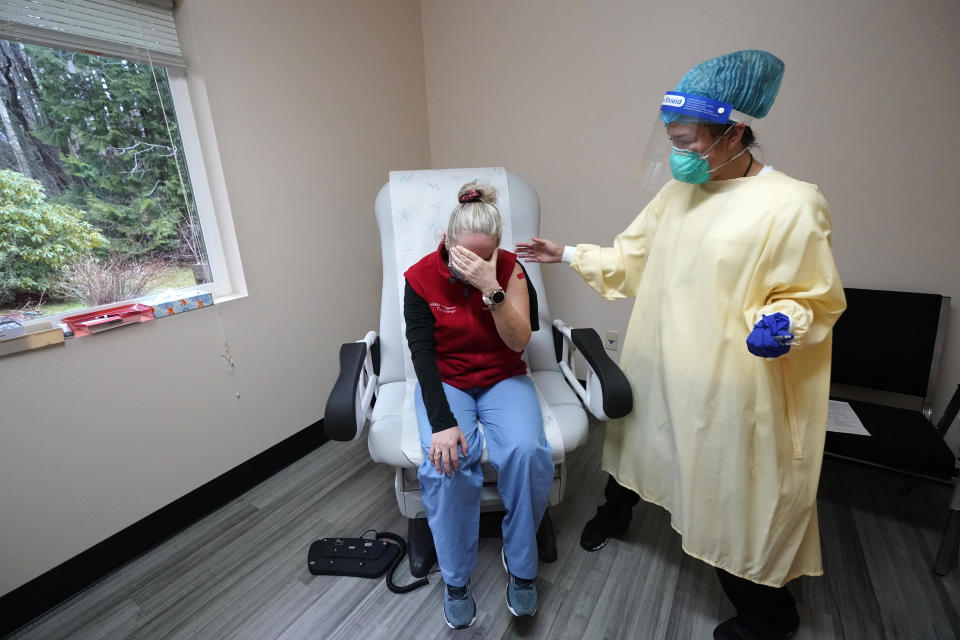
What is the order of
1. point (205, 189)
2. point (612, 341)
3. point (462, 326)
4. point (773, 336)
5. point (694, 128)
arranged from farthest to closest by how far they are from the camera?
point (612, 341) < point (205, 189) < point (462, 326) < point (694, 128) < point (773, 336)

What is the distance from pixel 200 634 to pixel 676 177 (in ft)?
5.68

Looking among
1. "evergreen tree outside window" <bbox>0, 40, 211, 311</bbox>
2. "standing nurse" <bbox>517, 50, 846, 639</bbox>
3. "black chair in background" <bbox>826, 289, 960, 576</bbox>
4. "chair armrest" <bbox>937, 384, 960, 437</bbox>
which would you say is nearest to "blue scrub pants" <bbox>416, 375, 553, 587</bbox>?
"standing nurse" <bbox>517, 50, 846, 639</bbox>

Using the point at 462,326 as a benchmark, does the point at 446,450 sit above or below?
below

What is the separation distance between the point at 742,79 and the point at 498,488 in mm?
1111

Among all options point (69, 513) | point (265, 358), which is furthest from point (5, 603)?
point (265, 358)

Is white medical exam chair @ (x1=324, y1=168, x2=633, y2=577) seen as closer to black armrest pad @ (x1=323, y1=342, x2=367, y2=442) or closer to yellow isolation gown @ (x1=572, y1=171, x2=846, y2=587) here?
black armrest pad @ (x1=323, y1=342, x2=367, y2=442)

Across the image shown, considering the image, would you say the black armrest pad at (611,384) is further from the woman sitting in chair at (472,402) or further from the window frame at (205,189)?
the window frame at (205,189)

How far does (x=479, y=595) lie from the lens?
4.11 ft

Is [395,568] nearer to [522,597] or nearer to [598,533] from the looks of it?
[522,597]

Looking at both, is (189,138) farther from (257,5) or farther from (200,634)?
(200,634)

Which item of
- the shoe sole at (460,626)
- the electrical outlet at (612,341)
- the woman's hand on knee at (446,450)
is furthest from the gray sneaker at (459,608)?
the electrical outlet at (612,341)

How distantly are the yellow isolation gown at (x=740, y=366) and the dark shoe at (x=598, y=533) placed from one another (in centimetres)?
36

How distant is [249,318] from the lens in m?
1.61

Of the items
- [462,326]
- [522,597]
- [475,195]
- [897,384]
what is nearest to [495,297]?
[462,326]
